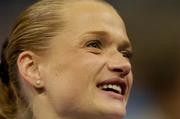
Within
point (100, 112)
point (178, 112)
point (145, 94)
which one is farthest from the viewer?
point (145, 94)

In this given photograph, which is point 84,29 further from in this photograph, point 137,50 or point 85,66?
point 137,50

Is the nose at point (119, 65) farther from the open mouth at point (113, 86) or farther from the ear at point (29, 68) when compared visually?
the ear at point (29, 68)

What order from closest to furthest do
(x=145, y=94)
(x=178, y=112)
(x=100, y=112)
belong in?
(x=100, y=112) < (x=178, y=112) < (x=145, y=94)

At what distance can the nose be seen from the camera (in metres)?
1.06

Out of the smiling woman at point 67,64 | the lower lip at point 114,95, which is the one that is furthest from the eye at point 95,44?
the lower lip at point 114,95

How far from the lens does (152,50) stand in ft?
6.73

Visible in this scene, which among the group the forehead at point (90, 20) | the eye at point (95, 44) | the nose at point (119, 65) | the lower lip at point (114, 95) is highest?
the forehead at point (90, 20)

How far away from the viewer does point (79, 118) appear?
3.47ft

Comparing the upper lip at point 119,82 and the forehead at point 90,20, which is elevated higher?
the forehead at point 90,20

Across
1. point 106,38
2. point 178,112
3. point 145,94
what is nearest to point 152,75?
point 145,94

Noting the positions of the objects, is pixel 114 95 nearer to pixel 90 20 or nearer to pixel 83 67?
pixel 83 67

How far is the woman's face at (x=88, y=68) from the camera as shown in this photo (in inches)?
40.9

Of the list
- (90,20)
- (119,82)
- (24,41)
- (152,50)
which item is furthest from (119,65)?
(152,50)

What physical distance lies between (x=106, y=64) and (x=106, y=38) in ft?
0.24
